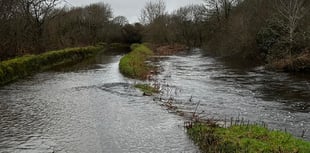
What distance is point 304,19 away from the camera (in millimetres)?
34594

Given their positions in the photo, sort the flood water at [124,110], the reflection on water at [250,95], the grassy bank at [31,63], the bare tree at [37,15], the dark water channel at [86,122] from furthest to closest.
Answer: the bare tree at [37,15]
the grassy bank at [31,63]
the reflection on water at [250,95]
the flood water at [124,110]
the dark water channel at [86,122]

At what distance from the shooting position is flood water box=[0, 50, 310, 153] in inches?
463

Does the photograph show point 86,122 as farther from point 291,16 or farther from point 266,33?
point 266,33

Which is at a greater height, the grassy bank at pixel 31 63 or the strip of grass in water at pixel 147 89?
the grassy bank at pixel 31 63

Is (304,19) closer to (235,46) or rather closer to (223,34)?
(235,46)

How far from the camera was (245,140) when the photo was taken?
10406 mm

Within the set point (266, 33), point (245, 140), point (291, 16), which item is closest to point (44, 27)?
point (266, 33)

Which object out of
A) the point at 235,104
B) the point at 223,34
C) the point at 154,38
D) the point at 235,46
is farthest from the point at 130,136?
the point at 154,38

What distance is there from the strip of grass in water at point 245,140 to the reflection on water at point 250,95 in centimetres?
202

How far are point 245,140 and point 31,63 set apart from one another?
25.2m

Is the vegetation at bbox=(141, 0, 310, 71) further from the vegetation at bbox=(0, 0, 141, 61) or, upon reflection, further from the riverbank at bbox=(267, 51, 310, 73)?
the vegetation at bbox=(0, 0, 141, 61)

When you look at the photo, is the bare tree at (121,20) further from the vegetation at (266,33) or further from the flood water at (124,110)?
the flood water at (124,110)

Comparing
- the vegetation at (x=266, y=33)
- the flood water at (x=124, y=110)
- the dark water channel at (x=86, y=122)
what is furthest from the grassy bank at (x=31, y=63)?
the vegetation at (x=266, y=33)

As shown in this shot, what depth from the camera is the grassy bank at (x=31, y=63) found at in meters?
25.4
